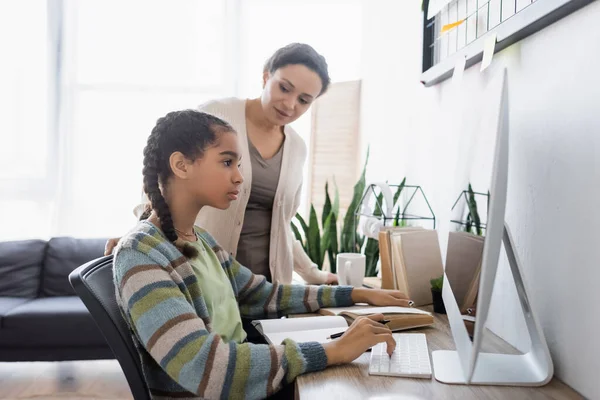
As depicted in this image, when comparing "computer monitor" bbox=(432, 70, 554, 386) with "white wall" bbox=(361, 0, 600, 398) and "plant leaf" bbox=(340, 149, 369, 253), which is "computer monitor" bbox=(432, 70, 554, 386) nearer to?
"white wall" bbox=(361, 0, 600, 398)

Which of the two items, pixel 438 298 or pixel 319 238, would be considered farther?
pixel 319 238

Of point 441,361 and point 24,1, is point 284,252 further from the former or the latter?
point 24,1

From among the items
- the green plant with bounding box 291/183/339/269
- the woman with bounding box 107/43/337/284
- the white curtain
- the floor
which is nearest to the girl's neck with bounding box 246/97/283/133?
the woman with bounding box 107/43/337/284

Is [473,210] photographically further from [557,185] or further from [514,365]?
[514,365]

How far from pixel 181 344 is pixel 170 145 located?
1.51 feet

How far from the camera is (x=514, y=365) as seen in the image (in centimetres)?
101

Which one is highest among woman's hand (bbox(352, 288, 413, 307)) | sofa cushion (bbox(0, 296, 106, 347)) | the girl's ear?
the girl's ear

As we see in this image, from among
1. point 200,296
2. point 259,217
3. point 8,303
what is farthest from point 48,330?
point 200,296

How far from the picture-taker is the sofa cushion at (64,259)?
3.21 metres

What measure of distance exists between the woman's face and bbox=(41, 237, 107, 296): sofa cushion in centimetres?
202

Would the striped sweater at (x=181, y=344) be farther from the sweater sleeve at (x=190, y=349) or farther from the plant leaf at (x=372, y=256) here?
the plant leaf at (x=372, y=256)

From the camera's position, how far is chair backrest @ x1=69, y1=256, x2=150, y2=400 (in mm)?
941

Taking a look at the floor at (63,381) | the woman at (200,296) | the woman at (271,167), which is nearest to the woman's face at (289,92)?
→ the woman at (271,167)

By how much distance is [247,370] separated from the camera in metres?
0.91
